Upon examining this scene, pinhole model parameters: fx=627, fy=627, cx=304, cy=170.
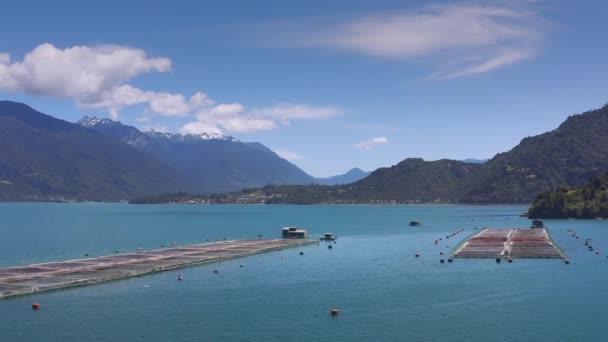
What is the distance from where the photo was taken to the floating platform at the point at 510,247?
12394 cm

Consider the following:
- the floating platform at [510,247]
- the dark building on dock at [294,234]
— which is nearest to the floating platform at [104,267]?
the dark building on dock at [294,234]

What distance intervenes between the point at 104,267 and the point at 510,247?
85250 millimetres

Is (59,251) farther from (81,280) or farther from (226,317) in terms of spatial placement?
(226,317)

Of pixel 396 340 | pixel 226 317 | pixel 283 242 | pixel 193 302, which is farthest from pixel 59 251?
pixel 396 340

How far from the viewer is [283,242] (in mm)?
165750

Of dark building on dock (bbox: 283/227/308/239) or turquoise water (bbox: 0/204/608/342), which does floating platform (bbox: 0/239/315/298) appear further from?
dark building on dock (bbox: 283/227/308/239)

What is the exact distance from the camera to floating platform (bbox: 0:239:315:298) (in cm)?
8900

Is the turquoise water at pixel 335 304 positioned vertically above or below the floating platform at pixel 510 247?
below

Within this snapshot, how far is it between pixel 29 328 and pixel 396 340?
38.2 m

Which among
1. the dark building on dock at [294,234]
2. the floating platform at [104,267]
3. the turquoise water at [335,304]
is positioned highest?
the dark building on dock at [294,234]

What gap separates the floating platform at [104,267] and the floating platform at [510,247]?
45829mm

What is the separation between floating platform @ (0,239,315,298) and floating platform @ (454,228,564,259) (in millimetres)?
45829

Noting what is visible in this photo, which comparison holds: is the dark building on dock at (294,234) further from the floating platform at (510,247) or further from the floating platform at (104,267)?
the floating platform at (510,247)

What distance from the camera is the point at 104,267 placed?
107 meters
